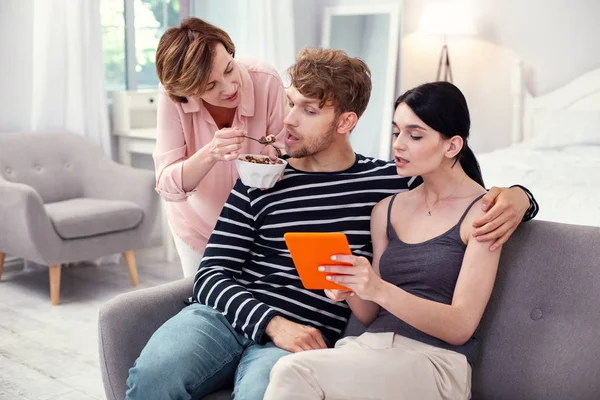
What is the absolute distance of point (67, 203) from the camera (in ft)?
13.5

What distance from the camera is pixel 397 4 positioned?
18.0 ft

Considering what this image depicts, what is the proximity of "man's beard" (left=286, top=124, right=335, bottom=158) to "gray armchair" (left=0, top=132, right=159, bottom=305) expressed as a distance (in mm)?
2117

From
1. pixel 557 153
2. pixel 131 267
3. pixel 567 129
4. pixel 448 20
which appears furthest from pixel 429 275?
pixel 448 20

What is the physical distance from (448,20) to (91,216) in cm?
272

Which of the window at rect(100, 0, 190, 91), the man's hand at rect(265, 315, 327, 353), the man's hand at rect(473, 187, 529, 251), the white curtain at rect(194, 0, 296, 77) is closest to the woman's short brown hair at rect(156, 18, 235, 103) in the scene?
the man's hand at rect(265, 315, 327, 353)

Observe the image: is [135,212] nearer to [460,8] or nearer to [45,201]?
[45,201]

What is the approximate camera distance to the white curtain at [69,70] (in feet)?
13.8

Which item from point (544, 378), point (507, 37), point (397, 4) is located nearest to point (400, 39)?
point (397, 4)

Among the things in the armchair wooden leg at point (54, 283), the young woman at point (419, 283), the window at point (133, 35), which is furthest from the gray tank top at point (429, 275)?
the window at point (133, 35)

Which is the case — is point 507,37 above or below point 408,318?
above

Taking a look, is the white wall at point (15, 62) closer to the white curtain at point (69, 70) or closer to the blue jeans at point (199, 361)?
the white curtain at point (69, 70)

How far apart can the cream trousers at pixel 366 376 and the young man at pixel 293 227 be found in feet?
0.65

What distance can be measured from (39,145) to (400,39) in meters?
2.66

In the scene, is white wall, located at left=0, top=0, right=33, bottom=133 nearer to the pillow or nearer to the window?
the window
